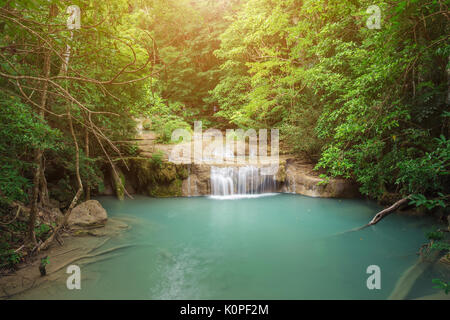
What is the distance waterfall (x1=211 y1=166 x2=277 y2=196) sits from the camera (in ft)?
34.7

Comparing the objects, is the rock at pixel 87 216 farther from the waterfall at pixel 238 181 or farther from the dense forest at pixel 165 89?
the waterfall at pixel 238 181

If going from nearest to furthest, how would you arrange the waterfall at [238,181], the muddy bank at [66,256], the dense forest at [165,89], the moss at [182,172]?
the dense forest at [165,89]
the muddy bank at [66,256]
the moss at [182,172]
the waterfall at [238,181]

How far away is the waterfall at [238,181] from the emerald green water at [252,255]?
1.73 meters

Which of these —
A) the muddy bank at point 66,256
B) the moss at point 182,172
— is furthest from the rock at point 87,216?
the moss at point 182,172

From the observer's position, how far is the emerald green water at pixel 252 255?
162 inches

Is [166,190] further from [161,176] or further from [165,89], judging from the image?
[165,89]

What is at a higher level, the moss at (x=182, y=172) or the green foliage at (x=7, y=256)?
the moss at (x=182, y=172)

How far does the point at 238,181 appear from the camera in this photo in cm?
1066

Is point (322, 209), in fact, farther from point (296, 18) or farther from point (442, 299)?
point (296, 18)

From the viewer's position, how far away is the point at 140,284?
4309 millimetres

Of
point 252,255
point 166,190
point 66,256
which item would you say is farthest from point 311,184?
point 66,256

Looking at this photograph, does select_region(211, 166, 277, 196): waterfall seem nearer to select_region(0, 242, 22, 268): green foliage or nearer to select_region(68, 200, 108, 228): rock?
select_region(68, 200, 108, 228): rock

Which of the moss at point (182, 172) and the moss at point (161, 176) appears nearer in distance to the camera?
the moss at point (161, 176)

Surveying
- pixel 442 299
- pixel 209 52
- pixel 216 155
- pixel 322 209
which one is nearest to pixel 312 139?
pixel 322 209
